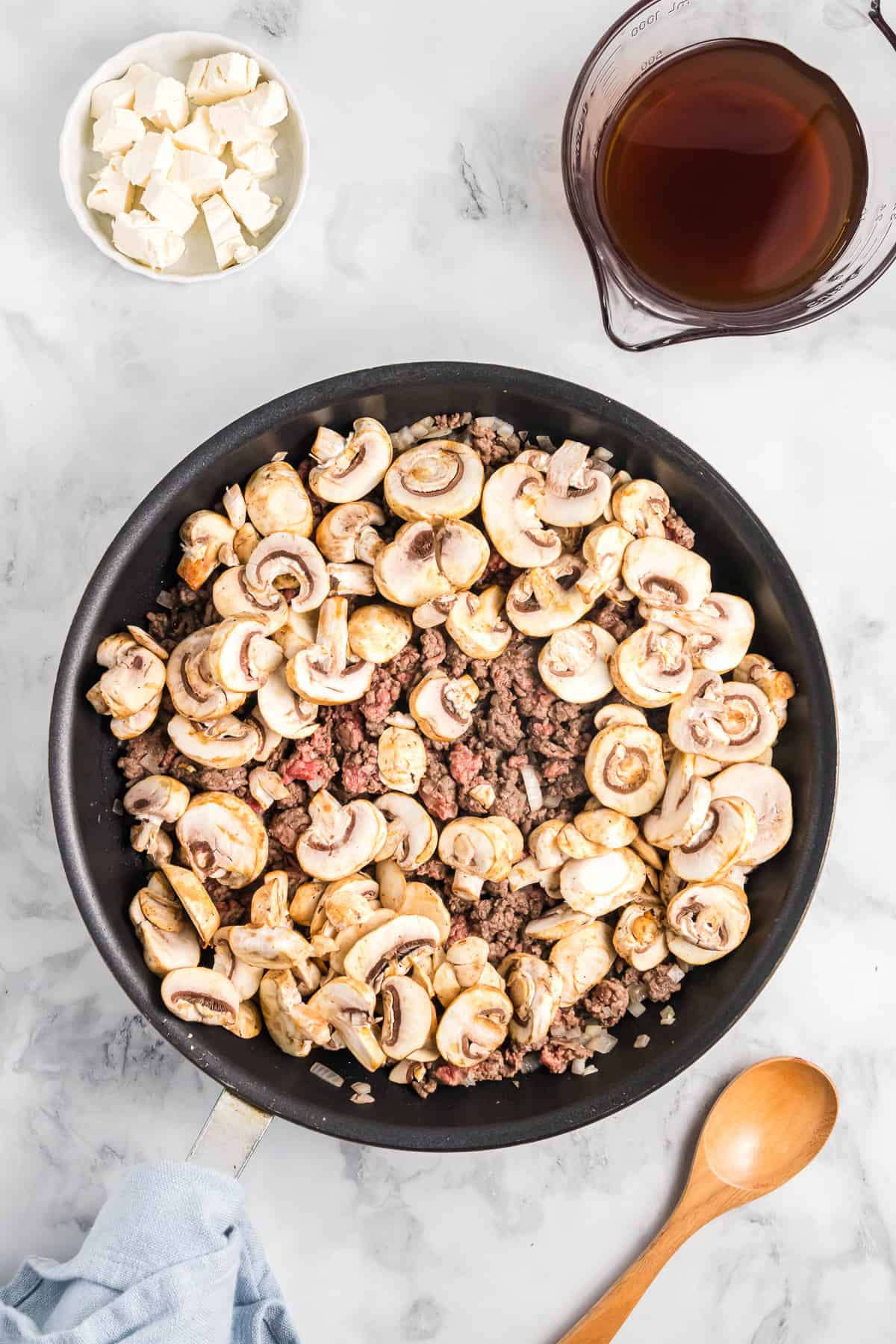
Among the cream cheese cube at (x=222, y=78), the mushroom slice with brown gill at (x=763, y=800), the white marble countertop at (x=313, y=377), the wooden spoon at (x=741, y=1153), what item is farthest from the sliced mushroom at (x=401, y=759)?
the cream cheese cube at (x=222, y=78)

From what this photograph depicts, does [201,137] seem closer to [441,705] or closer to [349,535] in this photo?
[349,535]

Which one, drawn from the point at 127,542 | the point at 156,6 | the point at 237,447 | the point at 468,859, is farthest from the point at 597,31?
the point at 468,859

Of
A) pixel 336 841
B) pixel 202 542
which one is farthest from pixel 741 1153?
pixel 202 542

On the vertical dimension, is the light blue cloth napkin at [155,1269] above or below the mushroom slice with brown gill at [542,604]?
below

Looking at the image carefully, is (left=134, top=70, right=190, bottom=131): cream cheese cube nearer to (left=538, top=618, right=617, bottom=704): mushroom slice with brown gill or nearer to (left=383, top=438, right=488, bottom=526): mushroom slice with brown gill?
(left=383, top=438, right=488, bottom=526): mushroom slice with brown gill

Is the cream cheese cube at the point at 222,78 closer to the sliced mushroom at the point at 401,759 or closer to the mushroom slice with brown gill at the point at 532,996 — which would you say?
the sliced mushroom at the point at 401,759

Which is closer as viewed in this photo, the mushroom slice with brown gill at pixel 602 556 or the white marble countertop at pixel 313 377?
the mushroom slice with brown gill at pixel 602 556
